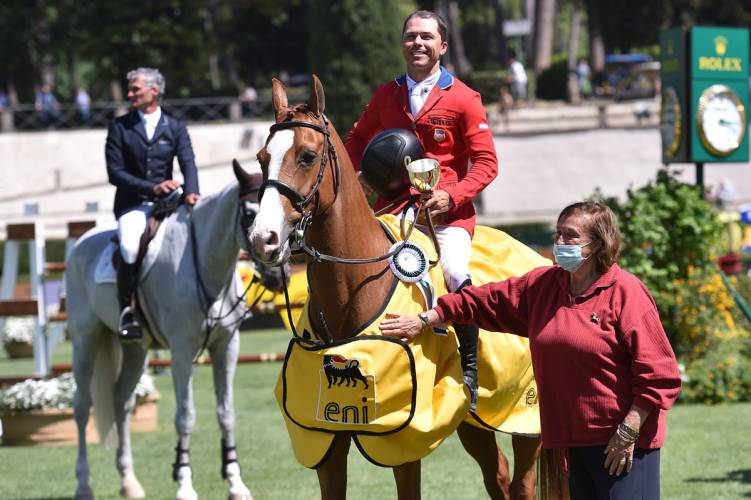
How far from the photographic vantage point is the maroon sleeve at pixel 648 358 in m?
4.88

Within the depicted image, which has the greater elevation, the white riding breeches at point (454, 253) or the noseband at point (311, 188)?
the noseband at point (311, 188)

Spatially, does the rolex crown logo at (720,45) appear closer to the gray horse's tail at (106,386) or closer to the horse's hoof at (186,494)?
the gray horse's tail at (106,386)

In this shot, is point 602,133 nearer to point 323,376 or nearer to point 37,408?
point 37,408

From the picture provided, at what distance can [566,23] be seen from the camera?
85.3 m

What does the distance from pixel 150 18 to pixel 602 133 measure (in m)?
19.1

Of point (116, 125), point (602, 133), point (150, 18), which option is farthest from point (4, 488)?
point (150, 18)

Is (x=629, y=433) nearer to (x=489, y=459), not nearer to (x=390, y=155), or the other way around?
(x=390, y=155)

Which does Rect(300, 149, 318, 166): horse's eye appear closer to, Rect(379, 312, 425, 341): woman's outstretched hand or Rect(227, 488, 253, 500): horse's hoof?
Rect(379, 312, 425, 341): woman's outstretched hand

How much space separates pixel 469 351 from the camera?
619 cm

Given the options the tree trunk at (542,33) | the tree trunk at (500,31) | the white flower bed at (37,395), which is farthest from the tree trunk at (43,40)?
the white flower bed at (37,395)

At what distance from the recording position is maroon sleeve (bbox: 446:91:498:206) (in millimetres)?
6199

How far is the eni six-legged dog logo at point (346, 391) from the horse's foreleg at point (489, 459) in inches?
65.0


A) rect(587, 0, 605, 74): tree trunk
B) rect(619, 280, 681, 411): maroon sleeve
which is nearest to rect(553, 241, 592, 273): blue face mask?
rect(619, 280, 681, 411): maroon sleeve

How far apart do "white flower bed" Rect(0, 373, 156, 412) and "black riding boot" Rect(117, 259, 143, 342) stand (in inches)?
105
